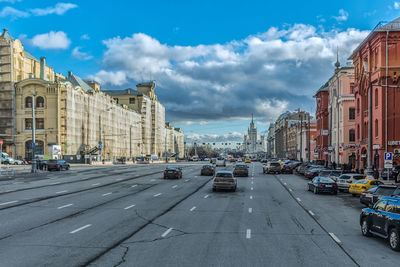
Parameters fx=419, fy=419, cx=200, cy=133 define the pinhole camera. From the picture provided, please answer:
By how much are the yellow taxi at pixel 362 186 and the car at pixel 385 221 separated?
45.7ft

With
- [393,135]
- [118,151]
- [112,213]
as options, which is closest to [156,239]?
[112,213]

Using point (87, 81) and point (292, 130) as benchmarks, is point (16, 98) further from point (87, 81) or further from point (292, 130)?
point (292, 130)

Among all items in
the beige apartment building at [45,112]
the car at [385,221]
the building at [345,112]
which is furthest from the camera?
the beige apartment building at [45,112]

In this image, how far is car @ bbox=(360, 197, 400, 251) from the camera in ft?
39.0

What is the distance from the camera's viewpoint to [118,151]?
11562 centimetres

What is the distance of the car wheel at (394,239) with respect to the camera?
11670 millimetres

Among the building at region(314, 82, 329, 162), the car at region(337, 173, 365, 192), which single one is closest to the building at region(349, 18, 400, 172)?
the car at region(337, 173, 365, 192)

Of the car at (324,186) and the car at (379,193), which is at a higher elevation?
the car at (379,193)

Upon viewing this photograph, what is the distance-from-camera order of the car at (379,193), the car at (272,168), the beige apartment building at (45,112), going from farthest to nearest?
1. the beige apartment building at (45,112)
2. the car at (272,168)
3. the car at (379,193)

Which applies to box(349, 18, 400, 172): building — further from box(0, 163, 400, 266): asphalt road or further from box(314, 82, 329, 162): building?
box(314, 82, 329, 162): building

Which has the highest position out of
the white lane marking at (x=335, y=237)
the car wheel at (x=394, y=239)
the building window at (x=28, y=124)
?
the building window at (x=28, y=124)

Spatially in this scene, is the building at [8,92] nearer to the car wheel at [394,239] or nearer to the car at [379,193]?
the car at [379,193]

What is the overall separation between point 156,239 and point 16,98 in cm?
8171

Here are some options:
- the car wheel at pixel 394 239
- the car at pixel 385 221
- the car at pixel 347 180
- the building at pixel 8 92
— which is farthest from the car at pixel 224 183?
the building at pixel 8 92
